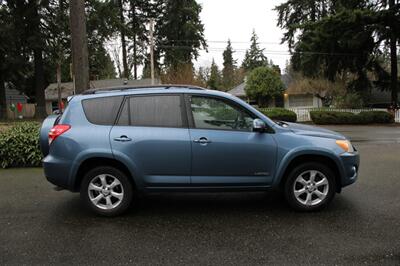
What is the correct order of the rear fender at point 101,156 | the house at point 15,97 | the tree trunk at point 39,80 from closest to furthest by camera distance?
the rear fender at point 101,156, the tree trunk at point 39,80, the house at point 15,97

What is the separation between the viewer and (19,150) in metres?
8.13

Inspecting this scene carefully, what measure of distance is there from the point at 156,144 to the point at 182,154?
14.4 inches

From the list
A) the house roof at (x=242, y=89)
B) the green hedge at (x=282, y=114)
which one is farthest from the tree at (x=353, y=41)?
the house roof at (x=242, y=89)

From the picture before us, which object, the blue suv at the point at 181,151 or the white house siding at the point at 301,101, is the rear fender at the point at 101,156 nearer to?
the blue suv at the point at 181,151

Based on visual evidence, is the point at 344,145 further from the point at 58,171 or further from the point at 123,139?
the point at 58,171

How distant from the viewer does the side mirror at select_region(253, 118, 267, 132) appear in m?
4.80

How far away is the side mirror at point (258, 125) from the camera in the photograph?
15.7 feet

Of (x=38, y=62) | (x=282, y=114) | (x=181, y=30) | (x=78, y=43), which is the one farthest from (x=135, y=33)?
(x=78, y=43)

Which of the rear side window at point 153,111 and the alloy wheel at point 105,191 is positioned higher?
the rear side window at point 153,111

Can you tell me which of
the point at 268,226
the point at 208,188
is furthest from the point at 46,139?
the point at 268,226

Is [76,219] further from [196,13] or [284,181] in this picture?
[196,13]

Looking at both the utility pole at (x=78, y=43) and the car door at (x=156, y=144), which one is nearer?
the car door at (x=156, y=144)

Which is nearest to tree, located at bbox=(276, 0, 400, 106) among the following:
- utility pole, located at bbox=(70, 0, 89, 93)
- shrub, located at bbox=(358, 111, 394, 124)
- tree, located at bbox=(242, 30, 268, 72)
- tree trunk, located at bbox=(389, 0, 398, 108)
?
tree trunk, located at bbox=(389, 0, 398, 108)

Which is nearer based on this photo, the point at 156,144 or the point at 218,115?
the point at 156,144
